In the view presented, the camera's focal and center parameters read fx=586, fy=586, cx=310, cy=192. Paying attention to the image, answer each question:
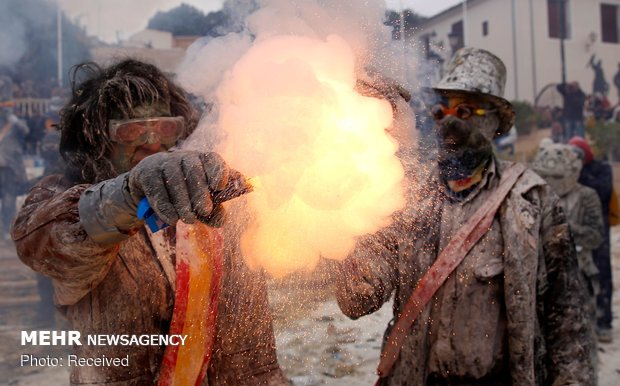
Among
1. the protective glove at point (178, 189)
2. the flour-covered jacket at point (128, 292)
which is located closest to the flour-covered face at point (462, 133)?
the flour-covered jacket at point (128, 292)

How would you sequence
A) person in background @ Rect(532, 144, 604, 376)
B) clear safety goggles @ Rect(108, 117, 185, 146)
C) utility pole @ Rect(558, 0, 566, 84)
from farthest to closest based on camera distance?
1. utility pole @ Rect(558, 0, 566, 84)
2. person in background @ Rect(532, 144, 604, 376)
3. clear safety goggles @ Rect(108, 117, 185, 146)

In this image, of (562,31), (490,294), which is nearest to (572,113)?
(562,31)

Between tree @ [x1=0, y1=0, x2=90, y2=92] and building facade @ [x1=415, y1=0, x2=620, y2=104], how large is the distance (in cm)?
1331

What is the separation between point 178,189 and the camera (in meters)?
1.58

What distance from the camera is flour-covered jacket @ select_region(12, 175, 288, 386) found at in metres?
1.88

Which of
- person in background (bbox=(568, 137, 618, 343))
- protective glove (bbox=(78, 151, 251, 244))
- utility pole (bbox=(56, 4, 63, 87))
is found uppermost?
utility pole (bbox=(56, 4, 63, 87))

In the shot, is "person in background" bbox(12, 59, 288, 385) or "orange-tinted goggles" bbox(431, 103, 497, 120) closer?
"person in background" bbox(12, 59, 288, 385)

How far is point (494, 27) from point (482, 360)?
24.0m

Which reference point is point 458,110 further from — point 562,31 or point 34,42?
point 562,31

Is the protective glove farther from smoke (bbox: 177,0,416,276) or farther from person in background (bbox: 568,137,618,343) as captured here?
person in background (bbox: 568,137,618,343)

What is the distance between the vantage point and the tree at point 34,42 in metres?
15.3

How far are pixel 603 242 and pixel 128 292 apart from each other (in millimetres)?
6334

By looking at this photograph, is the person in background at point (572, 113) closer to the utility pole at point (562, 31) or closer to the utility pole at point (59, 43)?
the utility pole at point (562, 31)

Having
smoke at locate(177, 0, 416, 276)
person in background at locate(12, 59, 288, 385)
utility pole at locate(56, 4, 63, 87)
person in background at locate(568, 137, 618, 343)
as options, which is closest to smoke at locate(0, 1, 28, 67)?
utility pole at locate(56, 4, 63, 87)
